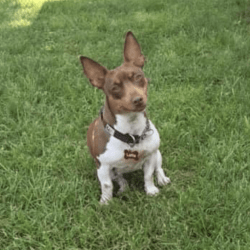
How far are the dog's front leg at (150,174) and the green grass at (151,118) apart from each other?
7 cm

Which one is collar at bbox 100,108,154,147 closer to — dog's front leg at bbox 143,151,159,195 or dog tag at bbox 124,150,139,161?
dog tag at bbox 124,150,139,161

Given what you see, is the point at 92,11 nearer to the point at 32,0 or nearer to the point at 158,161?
the point at 32,0

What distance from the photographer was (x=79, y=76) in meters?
4.82

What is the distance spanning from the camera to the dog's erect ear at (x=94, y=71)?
237 cm

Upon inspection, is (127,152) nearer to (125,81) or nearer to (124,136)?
(124,136)

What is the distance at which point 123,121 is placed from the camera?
8.00ft

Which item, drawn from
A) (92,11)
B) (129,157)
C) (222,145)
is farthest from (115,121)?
(92,11)

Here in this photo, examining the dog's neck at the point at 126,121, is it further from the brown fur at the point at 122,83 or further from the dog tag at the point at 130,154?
the dog tag at the point at 130,154

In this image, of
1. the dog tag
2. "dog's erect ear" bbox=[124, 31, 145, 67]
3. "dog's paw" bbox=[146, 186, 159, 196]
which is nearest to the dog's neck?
the dog tag

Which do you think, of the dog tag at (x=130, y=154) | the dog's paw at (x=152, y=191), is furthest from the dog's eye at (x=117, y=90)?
the dog's paw at (x=152, y=191)

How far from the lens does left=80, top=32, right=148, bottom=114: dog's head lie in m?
2.24

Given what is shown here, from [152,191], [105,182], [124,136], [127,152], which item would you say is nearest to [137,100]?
[124,136]

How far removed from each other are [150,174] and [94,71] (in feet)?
3.49

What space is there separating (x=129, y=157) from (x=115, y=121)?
1.02 feet
